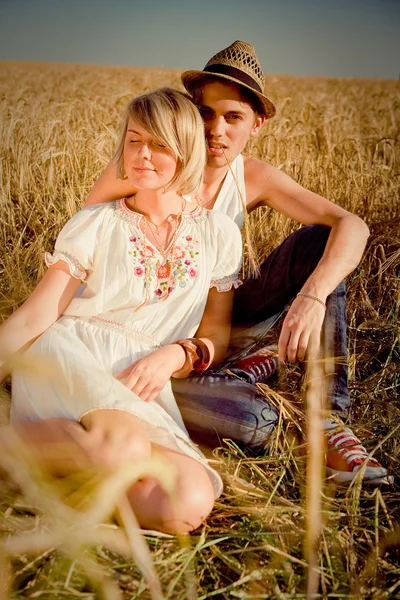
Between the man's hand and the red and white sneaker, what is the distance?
0.27 meters

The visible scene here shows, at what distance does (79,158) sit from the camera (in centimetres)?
318

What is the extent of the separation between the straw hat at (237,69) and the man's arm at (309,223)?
31 centimetres

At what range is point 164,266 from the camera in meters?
1.82

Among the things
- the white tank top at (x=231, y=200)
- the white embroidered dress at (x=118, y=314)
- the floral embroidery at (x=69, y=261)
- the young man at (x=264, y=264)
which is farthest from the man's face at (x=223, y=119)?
the floral embroidery at (x=69, y=261)

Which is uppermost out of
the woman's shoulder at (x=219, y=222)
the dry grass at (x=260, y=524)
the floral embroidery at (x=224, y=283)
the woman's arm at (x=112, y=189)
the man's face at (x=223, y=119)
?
the man's face at (x=223, y=119)

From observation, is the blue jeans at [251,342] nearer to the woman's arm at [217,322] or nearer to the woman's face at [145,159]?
Answer: the woman's arm at [217,322]

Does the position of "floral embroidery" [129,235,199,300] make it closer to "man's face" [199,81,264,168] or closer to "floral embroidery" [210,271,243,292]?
"floral embroidery" [210,271,243,292]

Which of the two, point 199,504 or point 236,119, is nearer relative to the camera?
point 199,504

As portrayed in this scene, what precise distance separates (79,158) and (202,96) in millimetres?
1261

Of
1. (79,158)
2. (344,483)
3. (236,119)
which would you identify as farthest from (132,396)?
(79,158)

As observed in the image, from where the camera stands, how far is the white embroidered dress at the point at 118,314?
1.57 meters

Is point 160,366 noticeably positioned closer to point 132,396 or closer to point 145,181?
point 132,396

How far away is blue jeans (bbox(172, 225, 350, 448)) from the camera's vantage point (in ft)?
6.00

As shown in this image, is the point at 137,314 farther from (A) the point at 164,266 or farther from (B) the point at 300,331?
(B) the point at 300,331
